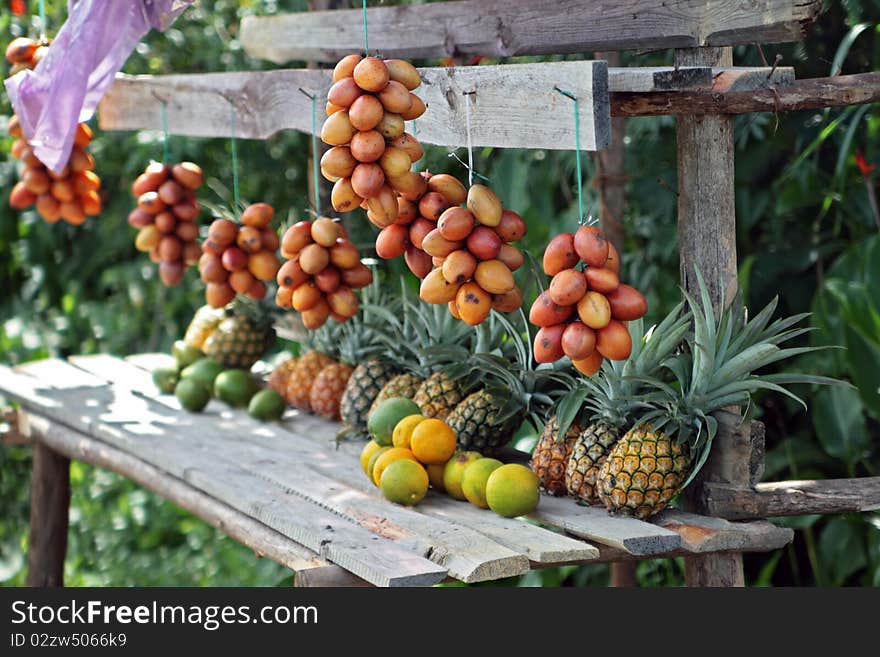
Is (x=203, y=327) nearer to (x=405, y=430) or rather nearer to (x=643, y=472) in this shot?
(x=405, y=430)

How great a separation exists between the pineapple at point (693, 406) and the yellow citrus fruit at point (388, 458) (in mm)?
579

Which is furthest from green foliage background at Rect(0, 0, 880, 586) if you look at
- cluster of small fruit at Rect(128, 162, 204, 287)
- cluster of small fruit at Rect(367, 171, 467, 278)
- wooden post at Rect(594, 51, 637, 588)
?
cluster of small fruit at Rect(367, 171, 467, 278)

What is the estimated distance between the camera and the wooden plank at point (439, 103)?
270 centimetres

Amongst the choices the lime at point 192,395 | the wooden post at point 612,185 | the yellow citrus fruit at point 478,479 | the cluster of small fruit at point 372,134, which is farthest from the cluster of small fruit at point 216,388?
the cluster of small fruit at point 372,134

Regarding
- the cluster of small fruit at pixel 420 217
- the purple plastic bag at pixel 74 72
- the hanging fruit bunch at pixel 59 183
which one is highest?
the purple plastic bag at pixel 74 72

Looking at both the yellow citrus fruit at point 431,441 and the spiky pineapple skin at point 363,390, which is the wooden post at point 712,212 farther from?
the spiky pineapple skin at point 363,390

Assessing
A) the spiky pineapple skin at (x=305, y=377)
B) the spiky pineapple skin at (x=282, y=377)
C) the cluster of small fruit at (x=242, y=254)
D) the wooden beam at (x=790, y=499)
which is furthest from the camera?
the spiky pineapple skin at (x=282, y=377)

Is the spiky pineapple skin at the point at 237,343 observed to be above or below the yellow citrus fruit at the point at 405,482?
above

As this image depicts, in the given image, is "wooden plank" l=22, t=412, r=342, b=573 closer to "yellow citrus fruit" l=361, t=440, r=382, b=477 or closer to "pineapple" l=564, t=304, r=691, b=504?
"yellow citrus fruit" l=361, t=440, r=382, b=477

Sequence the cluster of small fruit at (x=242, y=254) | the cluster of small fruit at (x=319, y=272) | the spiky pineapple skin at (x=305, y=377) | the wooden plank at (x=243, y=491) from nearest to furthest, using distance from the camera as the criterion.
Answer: the wooden plank at (x=243, y=491) → the cluster of small fruit at (x=319, y=272) → the cluster of small fruit at (x=242, y=254) → the spiky pineapple skin at (x=305, y=377)

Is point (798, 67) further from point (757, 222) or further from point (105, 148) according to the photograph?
point (105, 148)

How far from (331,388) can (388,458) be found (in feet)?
3.08

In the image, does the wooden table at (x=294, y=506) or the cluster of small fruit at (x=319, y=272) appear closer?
the wooden table at (x=294, y=506)

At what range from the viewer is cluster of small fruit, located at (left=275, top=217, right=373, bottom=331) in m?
3.40
